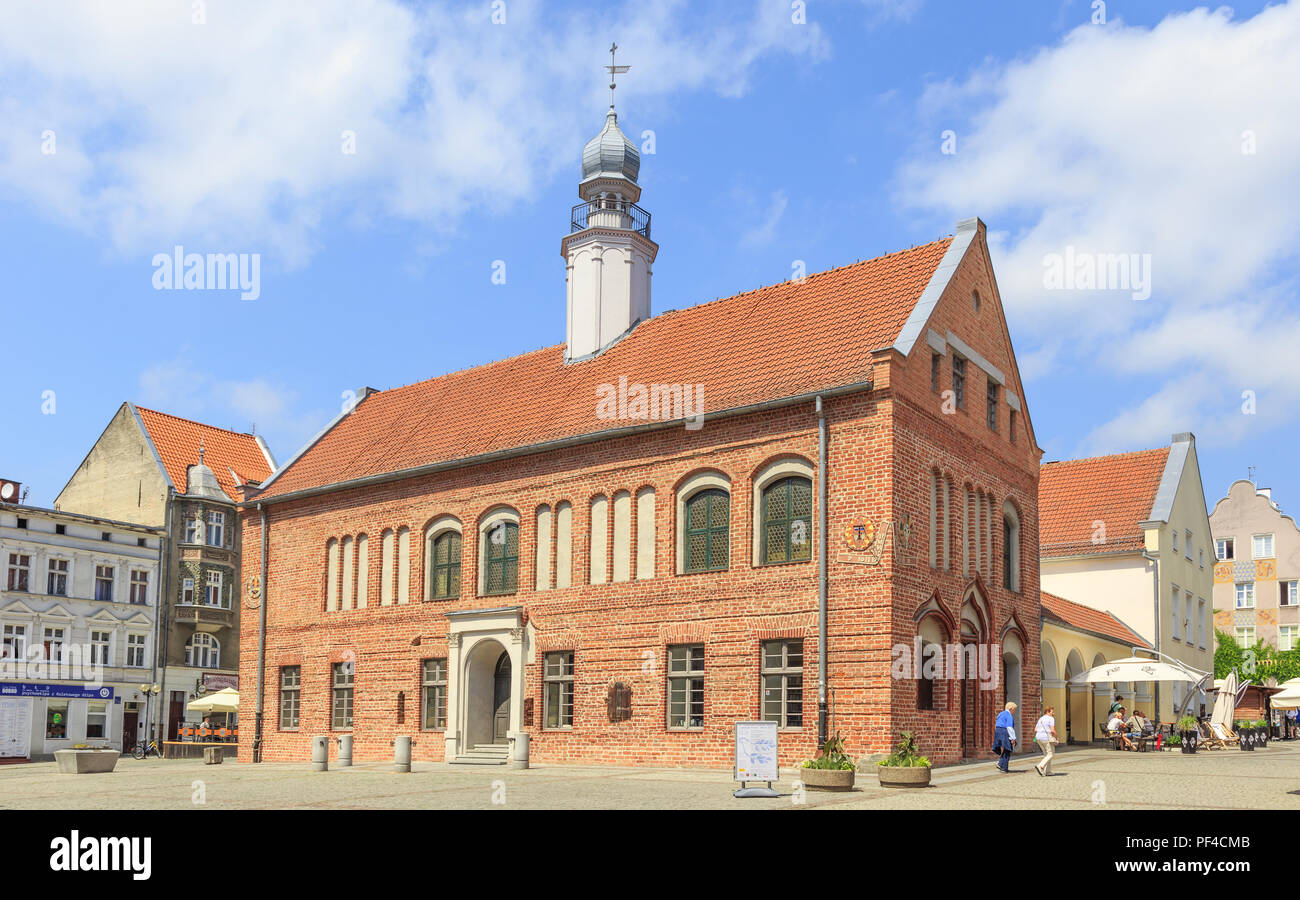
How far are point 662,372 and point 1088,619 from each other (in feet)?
55.9

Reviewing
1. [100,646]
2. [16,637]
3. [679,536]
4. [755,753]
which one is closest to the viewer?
[755,753]

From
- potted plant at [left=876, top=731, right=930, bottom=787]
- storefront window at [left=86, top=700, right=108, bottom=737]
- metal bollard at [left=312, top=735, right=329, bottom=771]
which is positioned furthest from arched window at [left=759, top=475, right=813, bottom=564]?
storefront window at [left=86, top=700, right=108, bottom=737]

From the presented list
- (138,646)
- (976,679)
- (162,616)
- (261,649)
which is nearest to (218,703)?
(261,649)

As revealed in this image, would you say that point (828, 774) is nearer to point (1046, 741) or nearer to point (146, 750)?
point (1046, 741)

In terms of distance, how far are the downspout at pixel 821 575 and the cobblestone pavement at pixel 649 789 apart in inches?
50.3

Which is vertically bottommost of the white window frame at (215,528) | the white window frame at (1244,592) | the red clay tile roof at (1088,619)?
the red clay tile roof at (1088,619)

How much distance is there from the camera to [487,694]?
30.8 m

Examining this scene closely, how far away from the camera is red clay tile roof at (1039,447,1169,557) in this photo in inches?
1670

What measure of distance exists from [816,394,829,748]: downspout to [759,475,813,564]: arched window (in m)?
0.40

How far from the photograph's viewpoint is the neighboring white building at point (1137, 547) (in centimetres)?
4134

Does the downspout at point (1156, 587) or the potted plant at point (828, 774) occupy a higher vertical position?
the downspout at point (1156, 587)

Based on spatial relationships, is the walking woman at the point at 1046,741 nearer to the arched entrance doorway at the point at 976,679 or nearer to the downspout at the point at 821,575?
the arched entrance doorway at the point at 976,679

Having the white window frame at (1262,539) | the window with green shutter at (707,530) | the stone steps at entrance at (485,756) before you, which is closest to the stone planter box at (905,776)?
the window with green shutter at (707,530)

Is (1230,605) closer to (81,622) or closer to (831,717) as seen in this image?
(831,717)
